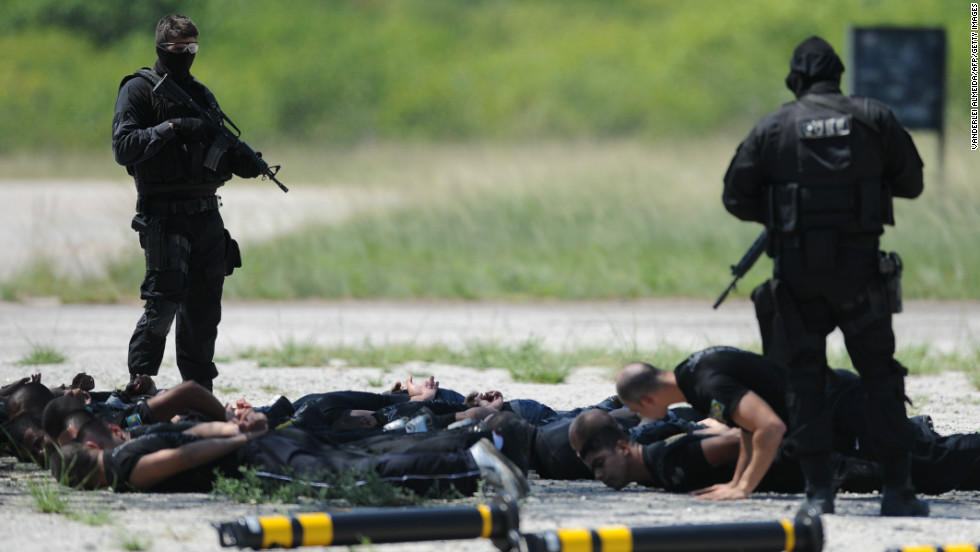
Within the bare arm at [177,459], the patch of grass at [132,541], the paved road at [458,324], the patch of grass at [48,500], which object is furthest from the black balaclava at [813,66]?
the paved road at [458,324]

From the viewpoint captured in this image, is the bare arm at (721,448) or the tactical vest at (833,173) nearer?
the tactical vest at (833,173)

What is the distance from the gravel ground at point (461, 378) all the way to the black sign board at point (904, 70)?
3727mm

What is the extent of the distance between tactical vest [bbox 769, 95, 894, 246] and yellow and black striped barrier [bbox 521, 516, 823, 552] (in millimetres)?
1210

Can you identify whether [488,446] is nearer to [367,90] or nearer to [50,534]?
[50,534]

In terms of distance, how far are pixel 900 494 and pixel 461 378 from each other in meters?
3.83

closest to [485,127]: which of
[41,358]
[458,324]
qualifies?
[458,324]

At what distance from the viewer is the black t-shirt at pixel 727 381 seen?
16.8 ft

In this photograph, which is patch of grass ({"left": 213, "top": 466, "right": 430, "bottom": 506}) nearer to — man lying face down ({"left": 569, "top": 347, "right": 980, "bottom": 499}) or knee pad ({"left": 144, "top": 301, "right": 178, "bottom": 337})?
man lying face down ({"left": 569, "top": 347, "right": 980, "bottom": 499})

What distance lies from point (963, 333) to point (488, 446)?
264 inches

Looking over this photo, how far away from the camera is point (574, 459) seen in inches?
226

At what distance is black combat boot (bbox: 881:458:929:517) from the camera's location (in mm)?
5004

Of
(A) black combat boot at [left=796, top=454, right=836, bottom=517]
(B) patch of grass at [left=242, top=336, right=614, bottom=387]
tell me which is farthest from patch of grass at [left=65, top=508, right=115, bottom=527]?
(B) patch of grass at [left=242, top=336, right=614, bottom=387]

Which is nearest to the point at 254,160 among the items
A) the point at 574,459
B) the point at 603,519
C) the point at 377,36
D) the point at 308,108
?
the point at 574,459

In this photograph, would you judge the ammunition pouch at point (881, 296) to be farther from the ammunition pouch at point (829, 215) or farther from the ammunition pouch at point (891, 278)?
the ammunition pouch at point (829, 215)
